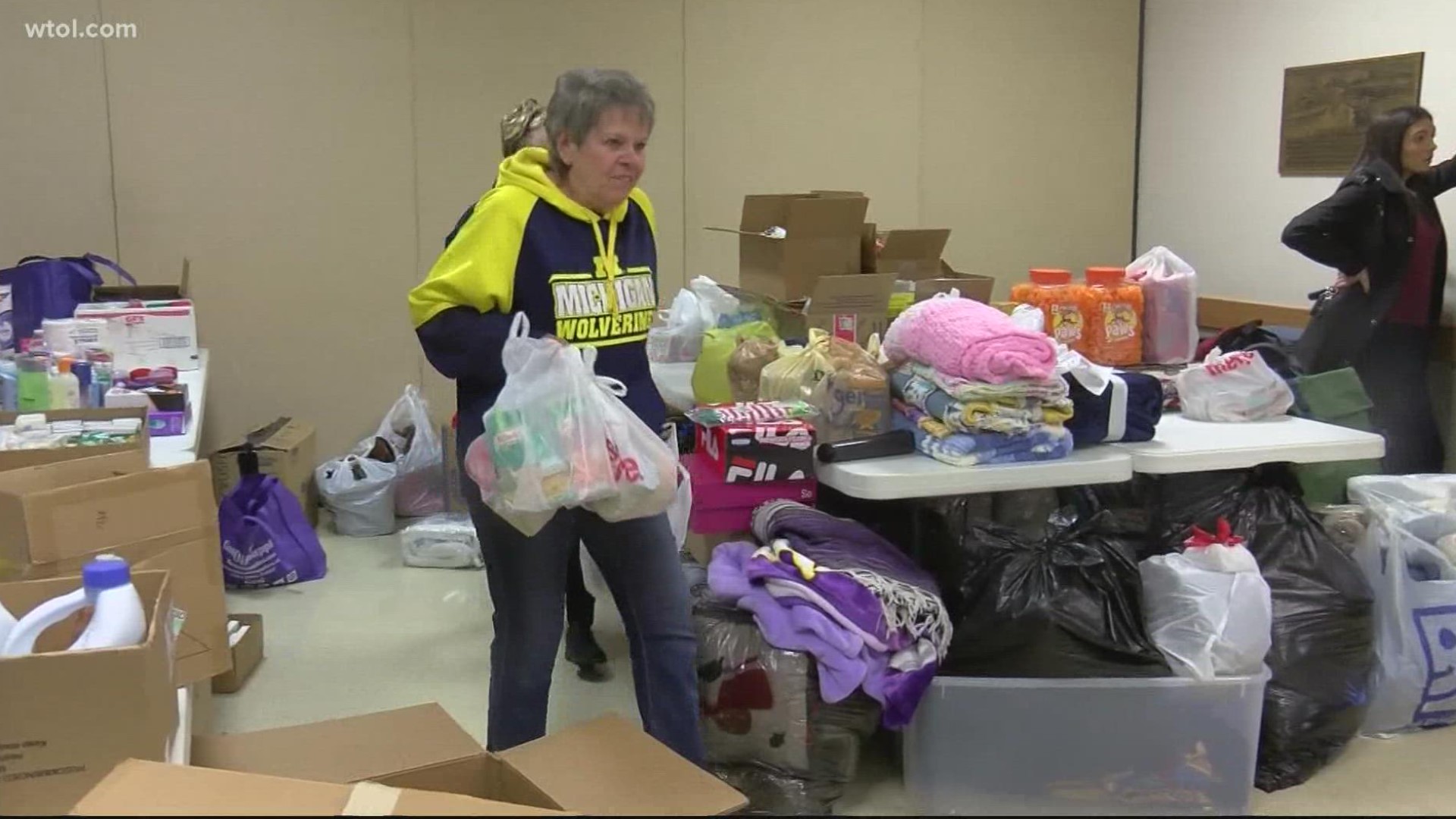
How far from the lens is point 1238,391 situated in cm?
282

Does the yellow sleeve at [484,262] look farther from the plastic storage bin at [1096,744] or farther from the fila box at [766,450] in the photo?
the plastic storage bin at [1096,744]

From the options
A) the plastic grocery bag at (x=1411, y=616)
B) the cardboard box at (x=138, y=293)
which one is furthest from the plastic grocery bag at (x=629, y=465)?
the cardboard box at (x=138, y=293)

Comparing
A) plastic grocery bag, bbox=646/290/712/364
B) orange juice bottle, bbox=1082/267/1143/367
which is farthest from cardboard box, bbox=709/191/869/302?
orange juice bottle, bbox=1082/267/1143/367

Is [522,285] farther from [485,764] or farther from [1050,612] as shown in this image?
[1050,612]

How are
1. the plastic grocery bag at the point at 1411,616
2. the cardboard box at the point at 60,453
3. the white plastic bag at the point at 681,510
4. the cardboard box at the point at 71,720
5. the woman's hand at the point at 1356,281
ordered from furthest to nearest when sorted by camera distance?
1. the woman's hand at the point at 1356,281
2. the plastic grocery bag at the point at 1411,616
3. the white plastic bag at the point at 681,510
4. the cardboard box at the point at 60,453
5. the cardboard box at the point at 71,720

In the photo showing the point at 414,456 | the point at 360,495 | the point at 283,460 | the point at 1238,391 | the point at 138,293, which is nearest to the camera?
the point at 1238,391

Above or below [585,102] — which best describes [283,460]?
below

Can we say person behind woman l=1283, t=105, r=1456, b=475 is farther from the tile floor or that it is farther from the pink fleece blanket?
the pink fleece blanket

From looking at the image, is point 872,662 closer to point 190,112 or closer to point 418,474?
point 418,474

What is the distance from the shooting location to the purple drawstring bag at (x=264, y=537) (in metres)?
3.78

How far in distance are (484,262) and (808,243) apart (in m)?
1.59

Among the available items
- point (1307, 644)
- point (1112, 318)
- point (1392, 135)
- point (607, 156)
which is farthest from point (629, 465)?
point (1392, 135)

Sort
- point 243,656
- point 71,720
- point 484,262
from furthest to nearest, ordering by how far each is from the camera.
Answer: point 243,656
point 484,262
point 71,720

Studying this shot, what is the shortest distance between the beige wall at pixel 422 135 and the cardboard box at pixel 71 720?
11.2 feet
